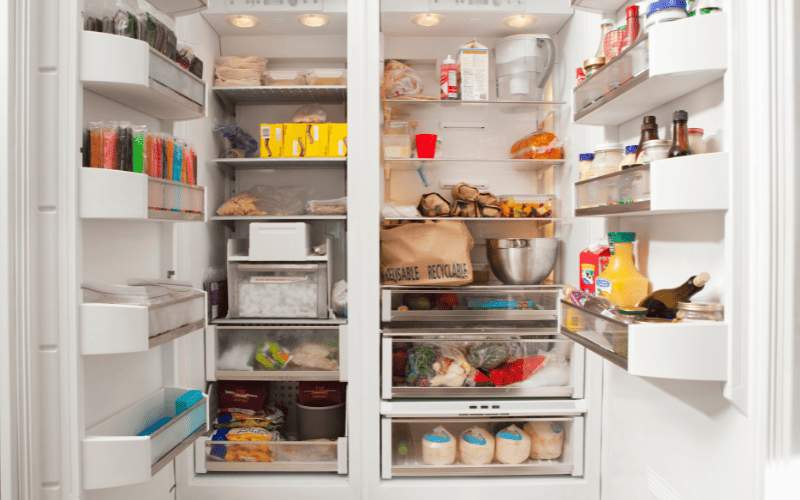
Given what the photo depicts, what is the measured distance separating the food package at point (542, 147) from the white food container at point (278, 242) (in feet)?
3.42

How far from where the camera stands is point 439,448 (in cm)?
200

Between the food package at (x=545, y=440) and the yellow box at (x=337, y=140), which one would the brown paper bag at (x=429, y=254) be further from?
the food package at (x=545, y=440)

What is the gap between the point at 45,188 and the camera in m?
1.12

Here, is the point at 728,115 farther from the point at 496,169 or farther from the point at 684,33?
the point at 496,169

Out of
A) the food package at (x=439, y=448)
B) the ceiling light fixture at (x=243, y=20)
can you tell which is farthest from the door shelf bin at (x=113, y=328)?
the ceiling light fixture at (x=243, y=20)

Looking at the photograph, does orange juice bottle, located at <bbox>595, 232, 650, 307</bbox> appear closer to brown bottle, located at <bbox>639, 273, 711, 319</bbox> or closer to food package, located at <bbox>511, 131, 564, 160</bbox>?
brown bottle, located at <bbox>639, 273, 711, 319</bbox>

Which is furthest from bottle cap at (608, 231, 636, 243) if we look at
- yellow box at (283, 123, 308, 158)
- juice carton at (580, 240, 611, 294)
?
yellow box at (283, 123, 308, 158)

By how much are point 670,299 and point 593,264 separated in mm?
362

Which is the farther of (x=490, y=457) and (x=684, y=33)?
(x=490, y=457)

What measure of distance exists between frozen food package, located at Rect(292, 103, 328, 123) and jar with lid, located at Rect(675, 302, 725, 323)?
1.70 m

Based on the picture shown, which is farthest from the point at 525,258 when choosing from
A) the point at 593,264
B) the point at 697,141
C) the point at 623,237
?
the point at 697,141

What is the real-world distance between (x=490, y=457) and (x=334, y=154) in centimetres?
145

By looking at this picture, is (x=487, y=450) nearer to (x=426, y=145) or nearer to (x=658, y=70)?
(x=426, y=145)

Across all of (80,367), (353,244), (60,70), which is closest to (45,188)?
(60,70)
